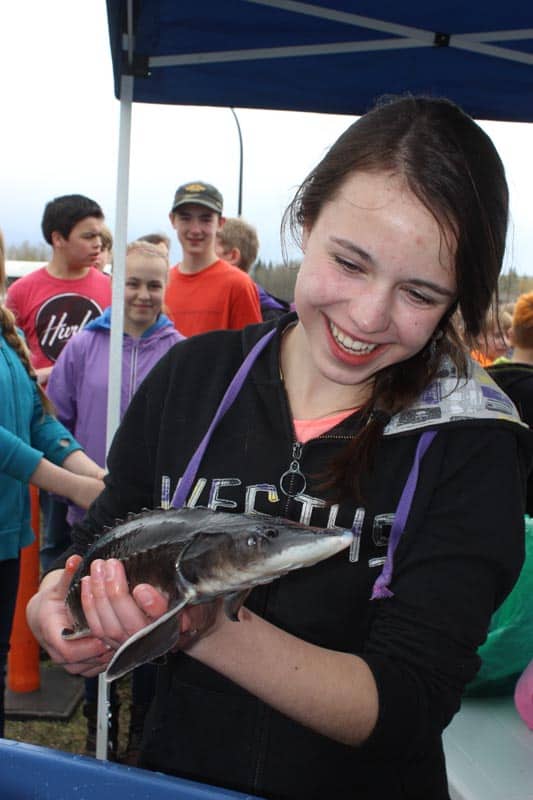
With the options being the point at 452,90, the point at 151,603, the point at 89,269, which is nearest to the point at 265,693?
the point at 151,603

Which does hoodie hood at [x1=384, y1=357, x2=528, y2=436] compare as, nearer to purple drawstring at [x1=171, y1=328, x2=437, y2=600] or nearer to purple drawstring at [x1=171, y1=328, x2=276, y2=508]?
purple drawstring at [x1=171, y1=328, x2=437, y2=600]

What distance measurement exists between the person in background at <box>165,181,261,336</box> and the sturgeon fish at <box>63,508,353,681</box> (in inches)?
142

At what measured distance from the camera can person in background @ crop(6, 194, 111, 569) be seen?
4652 millimetres

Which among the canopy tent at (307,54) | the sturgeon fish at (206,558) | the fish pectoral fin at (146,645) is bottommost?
the fish pectoral fin at (146,645)

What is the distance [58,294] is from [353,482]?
12.2 feet

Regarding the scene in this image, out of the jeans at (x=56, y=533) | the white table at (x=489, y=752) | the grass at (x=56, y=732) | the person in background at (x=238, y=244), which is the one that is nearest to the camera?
the white table at (x=489, y=752)

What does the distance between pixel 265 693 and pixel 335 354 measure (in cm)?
60

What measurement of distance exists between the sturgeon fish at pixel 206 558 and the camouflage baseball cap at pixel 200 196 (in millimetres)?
3996

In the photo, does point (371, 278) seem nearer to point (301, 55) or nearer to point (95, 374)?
point (301, 55)

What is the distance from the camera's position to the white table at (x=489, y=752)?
187 cm

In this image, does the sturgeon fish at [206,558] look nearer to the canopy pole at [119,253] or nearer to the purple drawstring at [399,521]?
the purple drawstring at [399,521]

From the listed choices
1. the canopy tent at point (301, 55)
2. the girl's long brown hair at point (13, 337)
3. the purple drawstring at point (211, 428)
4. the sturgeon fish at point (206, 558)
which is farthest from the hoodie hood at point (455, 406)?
the girl's long brown hair at point (13, 337)

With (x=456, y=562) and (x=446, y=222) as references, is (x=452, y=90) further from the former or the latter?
(x=456, y=562)

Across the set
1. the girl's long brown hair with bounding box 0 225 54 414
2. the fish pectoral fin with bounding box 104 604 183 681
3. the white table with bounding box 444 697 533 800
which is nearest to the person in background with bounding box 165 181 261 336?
the girl's long brown hair with bounding box 0 225 54 414
